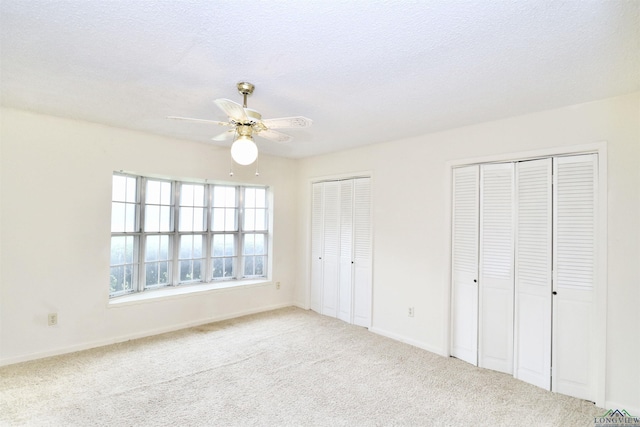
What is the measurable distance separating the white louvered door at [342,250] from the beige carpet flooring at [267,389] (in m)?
0.83

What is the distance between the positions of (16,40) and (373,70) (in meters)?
2.10

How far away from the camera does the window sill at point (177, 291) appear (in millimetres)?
3838

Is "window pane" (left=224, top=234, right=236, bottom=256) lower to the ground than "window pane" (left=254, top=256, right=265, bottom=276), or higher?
higher

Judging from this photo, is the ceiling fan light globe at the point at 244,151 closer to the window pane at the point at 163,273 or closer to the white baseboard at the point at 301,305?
the window pane at the point at 163,273

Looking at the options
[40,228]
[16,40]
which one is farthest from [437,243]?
[40,228]

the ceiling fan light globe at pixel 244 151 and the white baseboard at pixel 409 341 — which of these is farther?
the white baseboard at pixel 409 341

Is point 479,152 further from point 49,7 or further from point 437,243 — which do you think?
point 49,7

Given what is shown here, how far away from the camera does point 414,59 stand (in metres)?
2.02

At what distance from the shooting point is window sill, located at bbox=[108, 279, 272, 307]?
3.84 meters

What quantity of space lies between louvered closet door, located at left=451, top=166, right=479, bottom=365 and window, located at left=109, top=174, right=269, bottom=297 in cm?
295

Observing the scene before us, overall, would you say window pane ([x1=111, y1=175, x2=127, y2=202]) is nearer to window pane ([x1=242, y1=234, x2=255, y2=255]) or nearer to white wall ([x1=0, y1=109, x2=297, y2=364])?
white wall ([x1=0, y1=109, x2=297, y2=364])

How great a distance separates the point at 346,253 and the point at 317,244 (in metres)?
0.59

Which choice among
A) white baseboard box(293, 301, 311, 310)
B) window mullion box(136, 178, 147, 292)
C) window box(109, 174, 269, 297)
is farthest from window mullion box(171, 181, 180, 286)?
white baseboard box(293, 301, 311, 310)

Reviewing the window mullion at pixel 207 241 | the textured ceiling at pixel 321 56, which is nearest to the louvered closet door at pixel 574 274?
the textured ceiling at pixel 321 56
